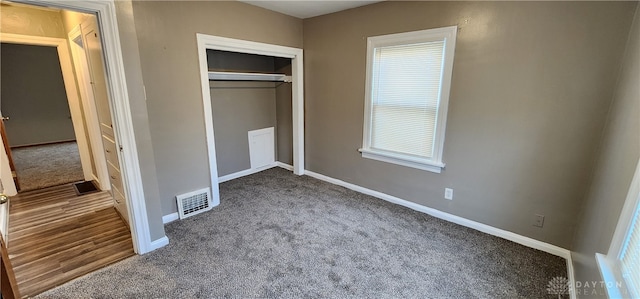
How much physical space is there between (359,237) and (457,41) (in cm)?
205

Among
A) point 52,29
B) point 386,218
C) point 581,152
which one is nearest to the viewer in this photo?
point 581,152

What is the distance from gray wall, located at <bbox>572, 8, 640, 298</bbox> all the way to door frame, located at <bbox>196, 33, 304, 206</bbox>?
312 centimetres

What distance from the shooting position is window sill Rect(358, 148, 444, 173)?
2.79m

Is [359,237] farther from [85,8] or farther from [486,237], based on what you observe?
[85,8]

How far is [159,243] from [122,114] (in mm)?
1149

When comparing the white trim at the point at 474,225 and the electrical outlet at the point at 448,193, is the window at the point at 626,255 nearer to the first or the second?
the white trim at the point at 474,225

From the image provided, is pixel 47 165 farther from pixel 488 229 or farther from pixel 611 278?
pixel 611 278

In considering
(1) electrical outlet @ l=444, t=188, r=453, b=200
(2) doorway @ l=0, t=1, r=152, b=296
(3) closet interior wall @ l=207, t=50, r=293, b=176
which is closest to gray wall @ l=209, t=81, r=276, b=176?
(3) closet interior wall @ l=207, t=50, r=293, b=176

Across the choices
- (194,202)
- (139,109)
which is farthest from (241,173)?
(139,109)

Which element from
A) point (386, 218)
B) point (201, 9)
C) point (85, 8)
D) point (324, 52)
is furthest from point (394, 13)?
point (85, 8)

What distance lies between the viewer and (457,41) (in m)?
2.42

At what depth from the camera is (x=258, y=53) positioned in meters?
3.25

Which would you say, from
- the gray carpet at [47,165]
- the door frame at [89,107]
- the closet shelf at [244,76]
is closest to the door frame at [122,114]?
the closet shelf at [244,76]

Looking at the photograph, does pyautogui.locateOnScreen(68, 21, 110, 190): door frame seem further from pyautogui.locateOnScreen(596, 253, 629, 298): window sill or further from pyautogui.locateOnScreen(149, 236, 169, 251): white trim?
pyautogui.locateOnScreen(596, 253, 629, 298): window sill
